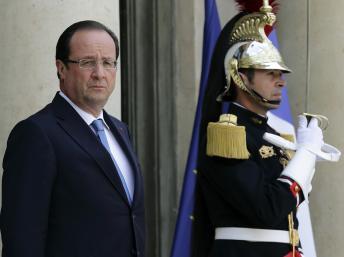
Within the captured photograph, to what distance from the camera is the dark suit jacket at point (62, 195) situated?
239 cm

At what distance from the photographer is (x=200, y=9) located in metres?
5.25

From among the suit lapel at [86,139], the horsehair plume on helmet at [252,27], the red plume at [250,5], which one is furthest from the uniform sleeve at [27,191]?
the red plume at [250,5]

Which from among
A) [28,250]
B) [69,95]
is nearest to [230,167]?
[69,95]

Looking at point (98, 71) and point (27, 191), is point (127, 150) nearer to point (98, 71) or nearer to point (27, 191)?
point (98, 71)

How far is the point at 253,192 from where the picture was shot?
9.95 feet

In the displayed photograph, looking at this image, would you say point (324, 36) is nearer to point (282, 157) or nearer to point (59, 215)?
point (282, 157)

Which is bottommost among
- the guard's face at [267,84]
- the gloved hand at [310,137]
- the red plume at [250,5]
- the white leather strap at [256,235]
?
the white leather strap at [256,235]

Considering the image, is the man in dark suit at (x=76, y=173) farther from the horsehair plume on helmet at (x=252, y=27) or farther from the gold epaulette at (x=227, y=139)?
the horsehair plume on helmet at (x=252, y=27)

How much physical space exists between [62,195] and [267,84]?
45.6 inches

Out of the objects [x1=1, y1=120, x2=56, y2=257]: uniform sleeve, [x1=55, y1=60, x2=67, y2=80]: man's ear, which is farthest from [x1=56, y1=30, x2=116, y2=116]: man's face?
[x1=1, y1=120, x2=56, y2=257]: uniform sleeve

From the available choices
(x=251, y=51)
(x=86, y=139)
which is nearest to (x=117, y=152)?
(x=86, y=139)

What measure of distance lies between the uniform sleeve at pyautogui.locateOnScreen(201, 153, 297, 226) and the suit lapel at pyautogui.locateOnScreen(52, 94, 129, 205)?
1.97 feet

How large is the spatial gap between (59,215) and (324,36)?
3442mm

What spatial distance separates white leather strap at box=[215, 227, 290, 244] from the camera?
3.16 meters
